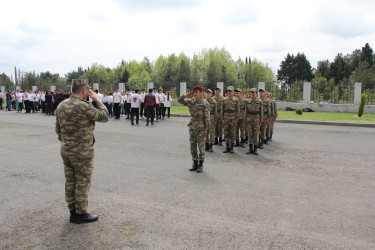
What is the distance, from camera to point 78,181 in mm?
3922

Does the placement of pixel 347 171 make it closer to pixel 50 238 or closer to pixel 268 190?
pixel 268 190

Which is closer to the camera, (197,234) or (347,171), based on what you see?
(197,234)

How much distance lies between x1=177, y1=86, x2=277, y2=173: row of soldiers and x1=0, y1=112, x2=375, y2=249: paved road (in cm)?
50

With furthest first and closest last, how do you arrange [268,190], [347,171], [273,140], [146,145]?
[273,140]
[146,145]
[347,171]
[268,190]

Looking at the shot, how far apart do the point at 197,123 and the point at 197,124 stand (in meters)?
0.03

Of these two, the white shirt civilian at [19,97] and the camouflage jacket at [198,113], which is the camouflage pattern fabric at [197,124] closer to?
the camouflage jacket at [198,113]

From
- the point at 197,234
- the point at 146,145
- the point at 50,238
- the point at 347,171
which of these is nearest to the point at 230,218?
the point at 197,234

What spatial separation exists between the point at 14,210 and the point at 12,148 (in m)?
5.34

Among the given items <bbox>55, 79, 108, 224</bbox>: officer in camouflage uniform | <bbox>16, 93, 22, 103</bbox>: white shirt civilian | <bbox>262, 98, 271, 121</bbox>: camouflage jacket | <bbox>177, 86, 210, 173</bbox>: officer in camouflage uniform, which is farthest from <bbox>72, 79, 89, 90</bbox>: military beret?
<bbox>16, 93, 22, 103</bbox>: white shirt civilian

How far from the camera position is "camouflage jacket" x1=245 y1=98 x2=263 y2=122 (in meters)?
8.79

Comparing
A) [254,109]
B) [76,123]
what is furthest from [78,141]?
[254,109]

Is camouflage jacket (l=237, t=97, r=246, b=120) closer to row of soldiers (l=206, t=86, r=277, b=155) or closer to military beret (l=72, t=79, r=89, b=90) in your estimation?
row of soldiers (l=206, t=86, r=277, b=155)

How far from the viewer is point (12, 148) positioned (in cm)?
895

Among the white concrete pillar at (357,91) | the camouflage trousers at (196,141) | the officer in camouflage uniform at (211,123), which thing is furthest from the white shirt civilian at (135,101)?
the white concrete pillar at (357,91)
